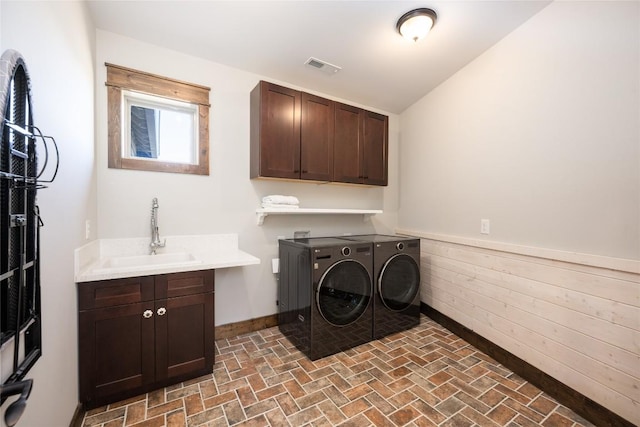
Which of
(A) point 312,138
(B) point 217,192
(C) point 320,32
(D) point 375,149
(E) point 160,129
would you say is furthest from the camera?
(D) point 375,149

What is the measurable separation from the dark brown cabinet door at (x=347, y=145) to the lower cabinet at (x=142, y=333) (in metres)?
1.59

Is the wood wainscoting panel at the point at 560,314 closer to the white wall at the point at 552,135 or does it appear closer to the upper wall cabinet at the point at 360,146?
the white wall at the point at 552,135

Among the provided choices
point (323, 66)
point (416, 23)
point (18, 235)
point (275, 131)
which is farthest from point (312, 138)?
point (18, 235)

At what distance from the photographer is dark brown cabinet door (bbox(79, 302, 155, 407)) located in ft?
5.10

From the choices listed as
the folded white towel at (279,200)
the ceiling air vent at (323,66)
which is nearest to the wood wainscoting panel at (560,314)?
the folded white towel at (279,200)

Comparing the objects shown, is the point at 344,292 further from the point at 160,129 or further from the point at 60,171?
the point at 160,129

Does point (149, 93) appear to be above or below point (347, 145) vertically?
above

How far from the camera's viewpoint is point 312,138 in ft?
8.43

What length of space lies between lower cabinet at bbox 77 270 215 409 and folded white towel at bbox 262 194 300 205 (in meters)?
0.91

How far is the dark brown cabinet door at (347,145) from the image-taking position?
2.71 meters

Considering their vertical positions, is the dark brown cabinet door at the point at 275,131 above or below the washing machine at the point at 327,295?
above

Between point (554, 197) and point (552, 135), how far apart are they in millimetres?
436

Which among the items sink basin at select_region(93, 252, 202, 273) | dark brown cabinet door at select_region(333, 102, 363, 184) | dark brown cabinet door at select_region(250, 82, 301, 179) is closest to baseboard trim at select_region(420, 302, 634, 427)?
dark brown cabinet door at select_region(333, 102, 363, 184)

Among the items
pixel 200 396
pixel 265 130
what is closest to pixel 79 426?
pixel 200 396
